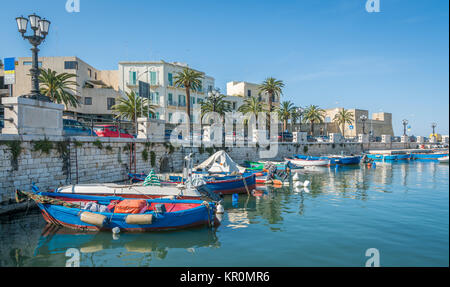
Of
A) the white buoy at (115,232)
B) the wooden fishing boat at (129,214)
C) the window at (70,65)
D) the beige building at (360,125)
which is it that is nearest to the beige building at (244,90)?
the beige building at (360,125)

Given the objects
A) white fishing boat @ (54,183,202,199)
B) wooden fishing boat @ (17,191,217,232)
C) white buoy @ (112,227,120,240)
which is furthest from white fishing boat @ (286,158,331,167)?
white buoy @ (112,227,120,240)

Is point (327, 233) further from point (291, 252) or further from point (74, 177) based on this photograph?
point (74, 177)

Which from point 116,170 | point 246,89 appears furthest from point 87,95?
point 246,89

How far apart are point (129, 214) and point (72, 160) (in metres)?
7.60

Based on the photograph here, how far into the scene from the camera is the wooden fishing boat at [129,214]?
1061 centimetres

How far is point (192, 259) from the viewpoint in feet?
28.9

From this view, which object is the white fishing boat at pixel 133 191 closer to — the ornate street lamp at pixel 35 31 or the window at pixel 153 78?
the ornate street lamp at pixel 35 31

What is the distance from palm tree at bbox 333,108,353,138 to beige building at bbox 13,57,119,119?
49.5 meters

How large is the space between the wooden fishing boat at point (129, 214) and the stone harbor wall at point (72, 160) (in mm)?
2149

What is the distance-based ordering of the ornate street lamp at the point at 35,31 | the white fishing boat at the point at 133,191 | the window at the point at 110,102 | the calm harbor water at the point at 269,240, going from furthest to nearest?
the window at the point at 110,102
the white fishing boat at the point at 133,191
the ornate street lamp at the point at 35,31
the calm harbor water at the point at 269,240

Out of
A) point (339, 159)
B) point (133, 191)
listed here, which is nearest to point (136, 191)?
point (133, 191)

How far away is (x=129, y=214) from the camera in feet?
34.8

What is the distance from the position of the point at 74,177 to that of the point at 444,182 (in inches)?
1124
